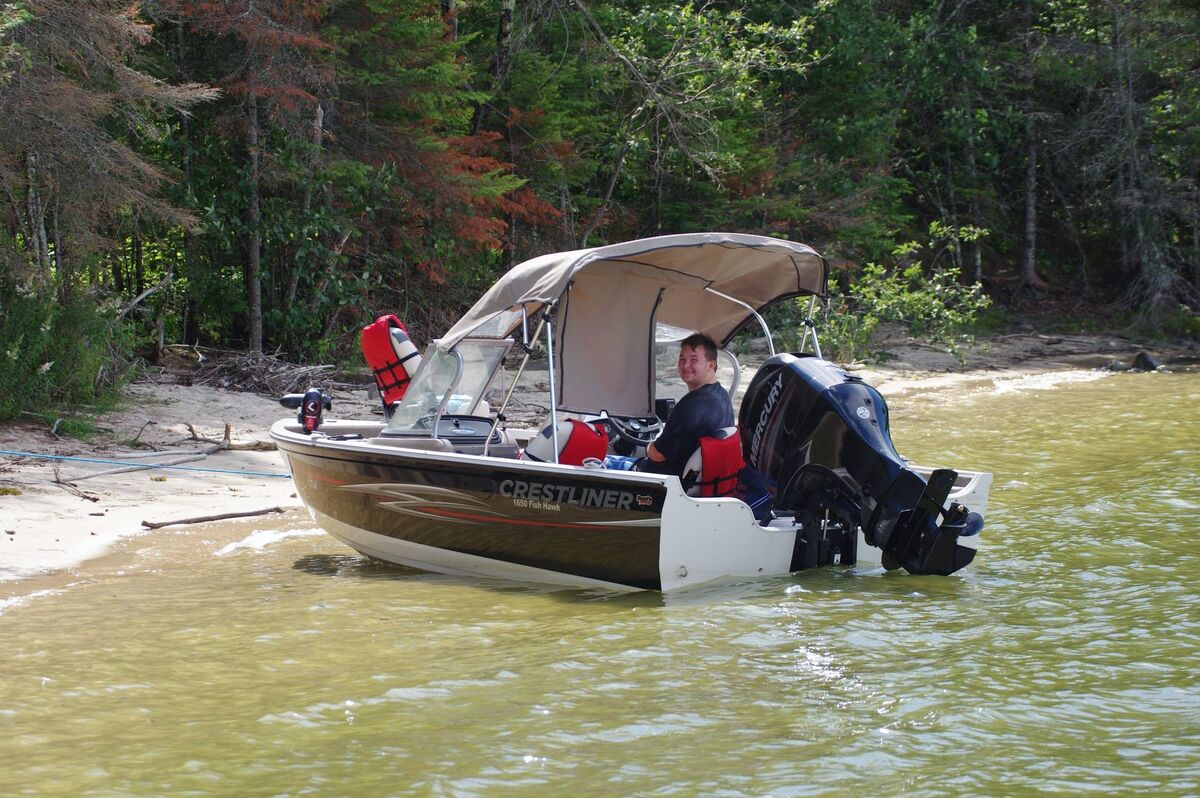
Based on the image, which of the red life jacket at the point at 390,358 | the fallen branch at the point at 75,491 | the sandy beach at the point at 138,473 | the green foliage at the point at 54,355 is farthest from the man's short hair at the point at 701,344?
the green foliage at the point at 54,355

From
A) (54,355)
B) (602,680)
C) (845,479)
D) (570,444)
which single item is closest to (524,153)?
(54,355)

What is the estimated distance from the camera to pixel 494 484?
7.00m

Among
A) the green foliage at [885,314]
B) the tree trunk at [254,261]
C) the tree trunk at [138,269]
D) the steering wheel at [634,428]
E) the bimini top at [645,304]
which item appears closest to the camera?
the bimini top at [645,304]

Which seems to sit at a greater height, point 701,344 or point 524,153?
point 524,153

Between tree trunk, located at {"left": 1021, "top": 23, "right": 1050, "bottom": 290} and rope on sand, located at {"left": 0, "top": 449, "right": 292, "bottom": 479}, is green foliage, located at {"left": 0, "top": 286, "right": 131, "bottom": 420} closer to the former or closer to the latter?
rope on sand, located at {"left": 0, "top": 449, "right": 292, "bottom": 479}

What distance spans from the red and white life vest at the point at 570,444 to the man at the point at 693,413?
461mm

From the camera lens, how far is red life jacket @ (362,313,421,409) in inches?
375

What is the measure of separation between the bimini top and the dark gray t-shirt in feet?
4.13

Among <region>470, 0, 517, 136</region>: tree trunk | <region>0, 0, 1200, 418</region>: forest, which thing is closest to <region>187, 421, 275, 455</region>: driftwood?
<region>0, 0, 1200, 418</region>: forest

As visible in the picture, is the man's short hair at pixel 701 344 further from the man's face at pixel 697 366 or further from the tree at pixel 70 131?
the tree at pixel 70 131

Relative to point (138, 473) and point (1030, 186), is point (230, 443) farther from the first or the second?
point (1030, 186)

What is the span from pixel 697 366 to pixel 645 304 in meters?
1.70

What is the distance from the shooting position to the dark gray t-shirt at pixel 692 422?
7.11 metres

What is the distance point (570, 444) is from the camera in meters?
7.55
